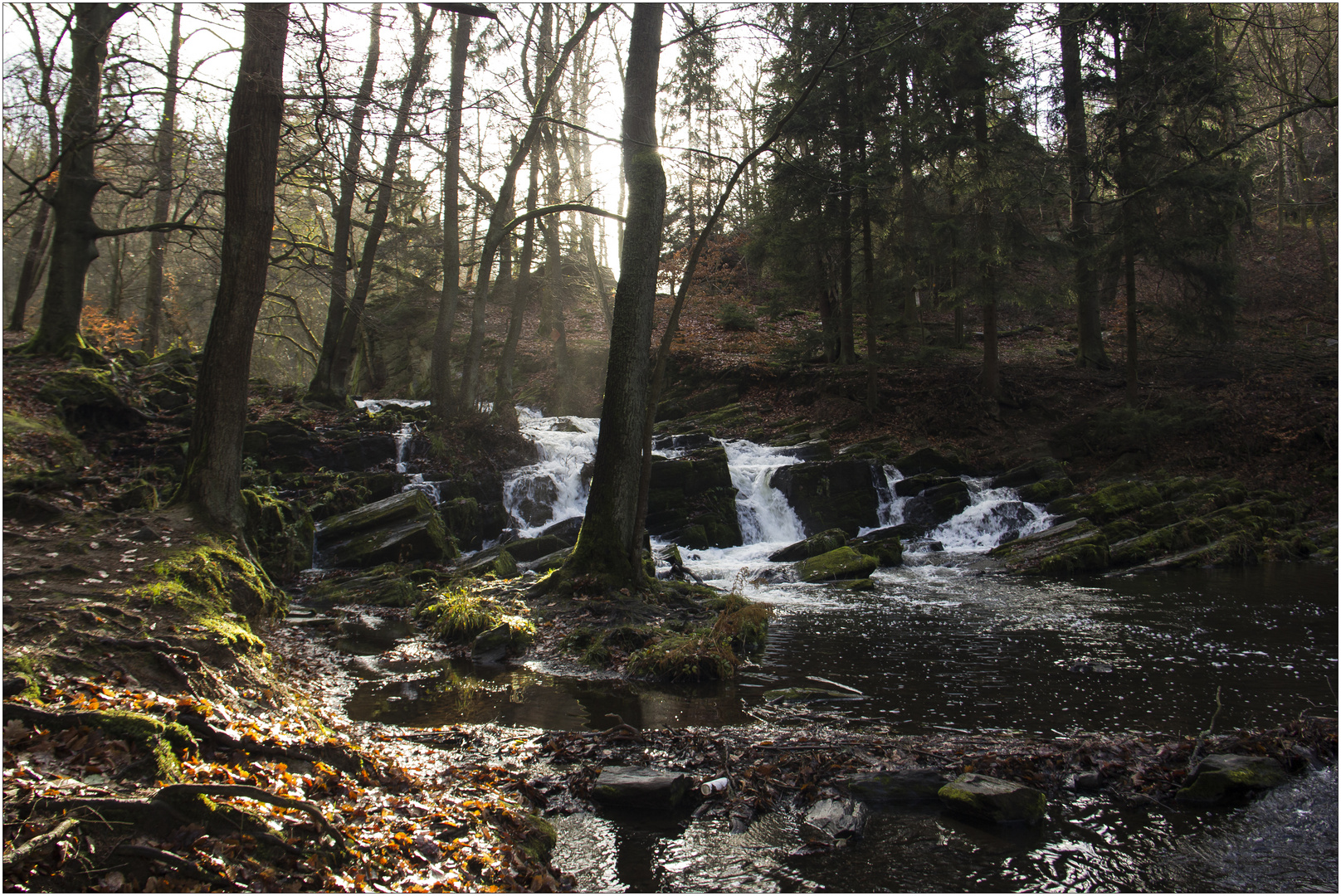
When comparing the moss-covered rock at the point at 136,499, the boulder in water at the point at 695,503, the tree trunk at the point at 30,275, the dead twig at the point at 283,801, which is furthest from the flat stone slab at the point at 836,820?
the tree trunk at the point at 30,275

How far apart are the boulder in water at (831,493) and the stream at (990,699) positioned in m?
3.56

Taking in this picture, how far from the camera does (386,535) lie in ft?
36.7

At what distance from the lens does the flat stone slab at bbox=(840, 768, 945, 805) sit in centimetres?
380

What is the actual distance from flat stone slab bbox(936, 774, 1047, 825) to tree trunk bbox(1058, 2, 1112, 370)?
15.6 m

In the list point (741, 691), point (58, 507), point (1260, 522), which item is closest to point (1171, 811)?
point (741, 691)

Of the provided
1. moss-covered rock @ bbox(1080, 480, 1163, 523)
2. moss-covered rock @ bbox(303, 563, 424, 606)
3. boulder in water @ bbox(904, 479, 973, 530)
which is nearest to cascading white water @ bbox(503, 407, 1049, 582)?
boulder in water @ bbox(904, 479, 973, 530)

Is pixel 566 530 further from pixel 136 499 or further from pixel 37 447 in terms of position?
pixel 37 447

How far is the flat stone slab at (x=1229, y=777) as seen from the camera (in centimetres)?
380

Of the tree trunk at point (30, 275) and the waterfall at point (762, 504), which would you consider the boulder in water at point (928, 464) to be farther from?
the tree trunk at point (30, 275)

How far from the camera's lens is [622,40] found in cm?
1908

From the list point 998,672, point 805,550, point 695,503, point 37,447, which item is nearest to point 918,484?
point 805,550

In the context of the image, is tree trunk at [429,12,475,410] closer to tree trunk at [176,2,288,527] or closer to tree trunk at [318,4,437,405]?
tree trunk at [318,4,437,405]

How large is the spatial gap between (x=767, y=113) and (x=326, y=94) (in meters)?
13.3

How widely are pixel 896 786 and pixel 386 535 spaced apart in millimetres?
9293
